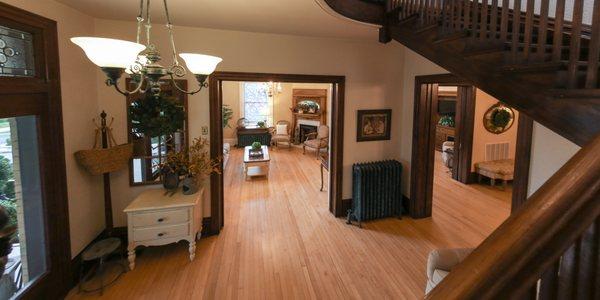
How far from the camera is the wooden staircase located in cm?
49

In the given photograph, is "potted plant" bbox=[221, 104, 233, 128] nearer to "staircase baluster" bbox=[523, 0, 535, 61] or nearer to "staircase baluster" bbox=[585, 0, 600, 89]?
"staircase baluster" bbox=[523, 0, 535, 61]

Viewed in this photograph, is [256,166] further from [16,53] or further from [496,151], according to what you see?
[496,151]

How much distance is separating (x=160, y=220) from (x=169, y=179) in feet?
1.70

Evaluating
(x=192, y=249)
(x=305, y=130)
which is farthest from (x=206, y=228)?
(x=305, y=130)

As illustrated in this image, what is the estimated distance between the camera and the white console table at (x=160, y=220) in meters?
2.95

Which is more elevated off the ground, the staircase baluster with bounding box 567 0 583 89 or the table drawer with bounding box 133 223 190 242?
the staircase baluster with bounding box 567 0 583 89

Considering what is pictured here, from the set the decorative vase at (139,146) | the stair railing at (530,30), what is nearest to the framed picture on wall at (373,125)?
the stair railing at (530,30)

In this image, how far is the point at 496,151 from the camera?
19.9 feet

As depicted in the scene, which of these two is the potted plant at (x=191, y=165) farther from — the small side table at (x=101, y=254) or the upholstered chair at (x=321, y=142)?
the upholstered chair at (x=321, y=142)

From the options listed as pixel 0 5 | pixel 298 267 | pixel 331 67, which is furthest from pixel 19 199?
pixel 331 67

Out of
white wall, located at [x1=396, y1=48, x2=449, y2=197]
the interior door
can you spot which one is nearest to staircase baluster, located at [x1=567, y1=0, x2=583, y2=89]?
white wall, located at [x1=396, y1=48, x2=449, y2=197]

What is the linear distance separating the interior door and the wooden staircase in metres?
2.49

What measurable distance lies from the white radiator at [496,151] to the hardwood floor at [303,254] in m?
1.29

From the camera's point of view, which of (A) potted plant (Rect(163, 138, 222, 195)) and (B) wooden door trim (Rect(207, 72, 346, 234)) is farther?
(B) wooden door trim (Rect(207, 72, 346, 234))
